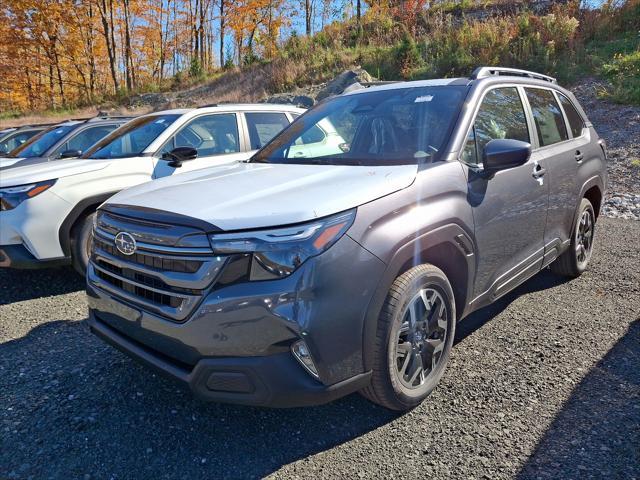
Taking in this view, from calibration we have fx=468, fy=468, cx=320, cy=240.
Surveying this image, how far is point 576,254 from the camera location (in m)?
4.30

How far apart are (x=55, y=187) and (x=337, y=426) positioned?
346 centimetres

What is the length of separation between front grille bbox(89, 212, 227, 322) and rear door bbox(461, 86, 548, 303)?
5.23ft

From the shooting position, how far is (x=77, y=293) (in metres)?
4.49

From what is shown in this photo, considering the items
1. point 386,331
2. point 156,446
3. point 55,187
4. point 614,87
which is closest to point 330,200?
point 386,331

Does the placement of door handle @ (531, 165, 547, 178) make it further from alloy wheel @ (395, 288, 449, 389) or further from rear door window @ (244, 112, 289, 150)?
rear door window @ (244, 112, 289, 150)

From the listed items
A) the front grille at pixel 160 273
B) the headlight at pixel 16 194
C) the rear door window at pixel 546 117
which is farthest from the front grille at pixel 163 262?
the rear door window at pixel 546 117

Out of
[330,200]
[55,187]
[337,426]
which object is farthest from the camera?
[55,187]

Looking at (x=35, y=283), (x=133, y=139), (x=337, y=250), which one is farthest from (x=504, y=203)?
(x=35, y=283)

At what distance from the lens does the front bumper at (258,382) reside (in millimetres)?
1977

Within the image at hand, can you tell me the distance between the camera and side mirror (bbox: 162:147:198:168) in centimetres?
476

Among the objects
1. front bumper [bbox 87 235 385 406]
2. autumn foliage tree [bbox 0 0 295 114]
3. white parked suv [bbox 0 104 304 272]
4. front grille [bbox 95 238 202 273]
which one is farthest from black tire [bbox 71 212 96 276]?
autumn foliage tree [bbox 0 0 295 114]

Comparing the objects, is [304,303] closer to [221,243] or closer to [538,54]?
[221,243]

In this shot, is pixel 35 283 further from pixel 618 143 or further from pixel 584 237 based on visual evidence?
pixel 618 143

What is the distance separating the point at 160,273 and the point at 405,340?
127 centimetres
